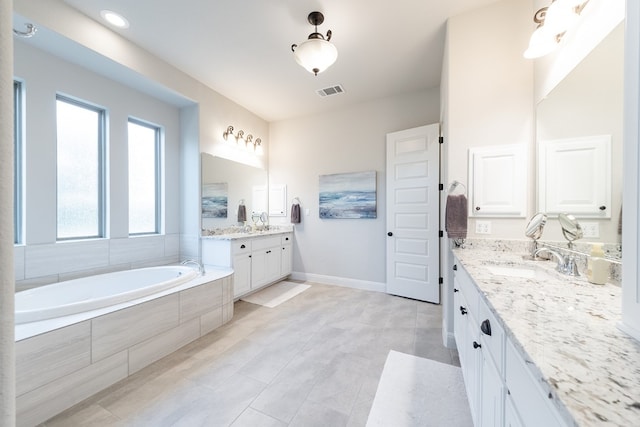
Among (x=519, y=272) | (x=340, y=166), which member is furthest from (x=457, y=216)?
(x=340, y=166)

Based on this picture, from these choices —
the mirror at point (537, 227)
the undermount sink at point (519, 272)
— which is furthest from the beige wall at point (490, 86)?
the undermount sink at point (519, 272)

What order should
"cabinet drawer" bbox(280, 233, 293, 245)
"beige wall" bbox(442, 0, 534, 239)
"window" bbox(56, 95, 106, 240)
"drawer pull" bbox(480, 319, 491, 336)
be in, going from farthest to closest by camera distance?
"cabinet drawer" bbox(280, 233, 293, 245) → "window" bbox(56, 95, 106, 240) → "beige wall" bbox(442, 0, 534, 239) → "drawer pull" bbox(480, 319, 491, 336)

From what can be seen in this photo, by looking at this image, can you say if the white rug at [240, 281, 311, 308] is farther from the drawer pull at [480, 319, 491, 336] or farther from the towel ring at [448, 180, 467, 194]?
the drawer pull at [480, 319, 491, 336]

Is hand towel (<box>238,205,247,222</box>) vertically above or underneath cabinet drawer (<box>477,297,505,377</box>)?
above

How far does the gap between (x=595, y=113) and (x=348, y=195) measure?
2.70m

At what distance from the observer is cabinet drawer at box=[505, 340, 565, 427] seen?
0.53 m

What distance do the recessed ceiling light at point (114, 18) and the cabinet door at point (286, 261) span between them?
10.1ft

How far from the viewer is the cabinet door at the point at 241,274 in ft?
9.86

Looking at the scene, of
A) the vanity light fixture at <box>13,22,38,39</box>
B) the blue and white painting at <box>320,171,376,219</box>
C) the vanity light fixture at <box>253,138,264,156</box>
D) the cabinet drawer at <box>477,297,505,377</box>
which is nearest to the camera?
the cabinet drawer at <box>477,297,505,377</box>

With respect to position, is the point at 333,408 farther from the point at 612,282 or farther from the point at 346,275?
the point at 346,275

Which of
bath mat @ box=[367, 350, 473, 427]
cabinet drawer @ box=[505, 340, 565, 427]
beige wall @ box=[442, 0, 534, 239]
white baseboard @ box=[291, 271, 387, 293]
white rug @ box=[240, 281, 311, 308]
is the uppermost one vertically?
beige wall @ box=[442, 0, 534, 239]

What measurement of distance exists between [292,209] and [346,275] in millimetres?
1384

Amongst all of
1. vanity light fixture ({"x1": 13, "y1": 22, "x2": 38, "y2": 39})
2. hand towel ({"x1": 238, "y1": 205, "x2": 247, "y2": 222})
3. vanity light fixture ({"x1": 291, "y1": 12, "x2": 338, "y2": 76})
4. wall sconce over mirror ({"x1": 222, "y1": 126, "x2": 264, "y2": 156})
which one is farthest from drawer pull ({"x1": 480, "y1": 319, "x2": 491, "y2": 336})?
wall sconce over mirror ({"x1": 222, "y1": 126, "x2": 264, "y2": 156})

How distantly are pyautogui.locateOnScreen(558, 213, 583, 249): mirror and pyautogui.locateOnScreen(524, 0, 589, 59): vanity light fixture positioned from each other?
1.06 m
